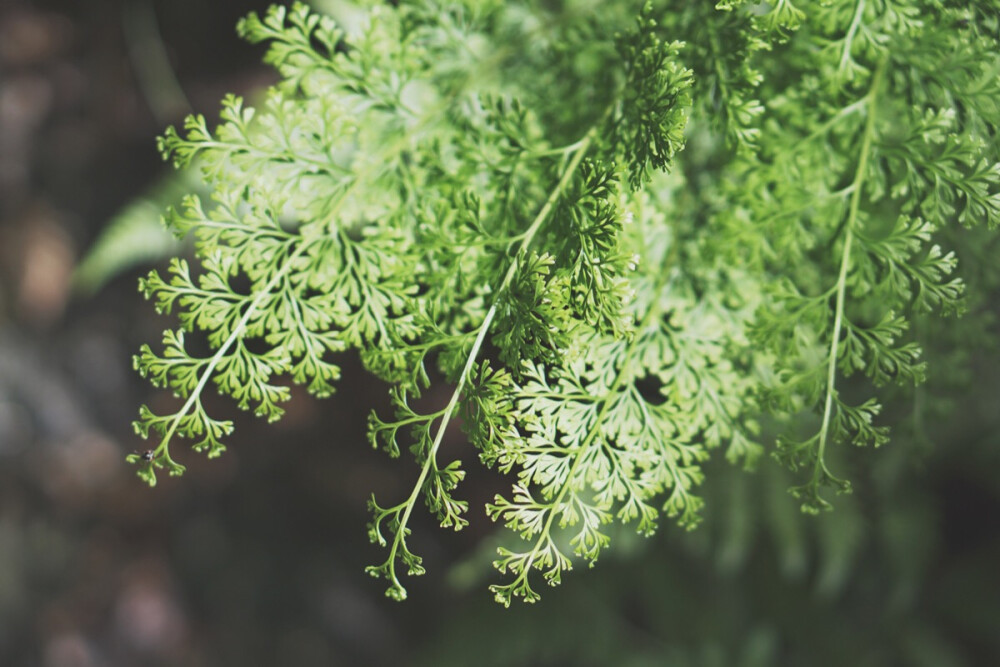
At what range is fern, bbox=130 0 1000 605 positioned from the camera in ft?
2.63

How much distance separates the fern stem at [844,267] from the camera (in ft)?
2.80

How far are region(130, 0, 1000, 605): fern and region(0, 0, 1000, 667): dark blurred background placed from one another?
4.50ft

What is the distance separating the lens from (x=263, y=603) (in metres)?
2.76

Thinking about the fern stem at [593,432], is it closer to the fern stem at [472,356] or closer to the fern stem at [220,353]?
the fern stem at [472,356]

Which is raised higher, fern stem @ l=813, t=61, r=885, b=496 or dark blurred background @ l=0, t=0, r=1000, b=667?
fern stem @ l=813, t=61, r=885, b=496

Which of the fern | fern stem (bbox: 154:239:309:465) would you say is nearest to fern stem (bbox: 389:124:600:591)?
the fern

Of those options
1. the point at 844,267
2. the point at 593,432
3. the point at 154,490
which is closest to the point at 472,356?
the point at 593,432

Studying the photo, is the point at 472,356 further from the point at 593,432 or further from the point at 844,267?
the point at 844,267

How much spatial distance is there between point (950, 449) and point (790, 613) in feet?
2.07

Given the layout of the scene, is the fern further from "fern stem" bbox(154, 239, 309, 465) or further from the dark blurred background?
the dark blurred background

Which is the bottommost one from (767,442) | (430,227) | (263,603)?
(263,603)

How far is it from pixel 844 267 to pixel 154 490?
2.66 m

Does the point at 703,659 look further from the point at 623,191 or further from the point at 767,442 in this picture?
the point at 623,191

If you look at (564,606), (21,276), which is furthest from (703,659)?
(21,276)
